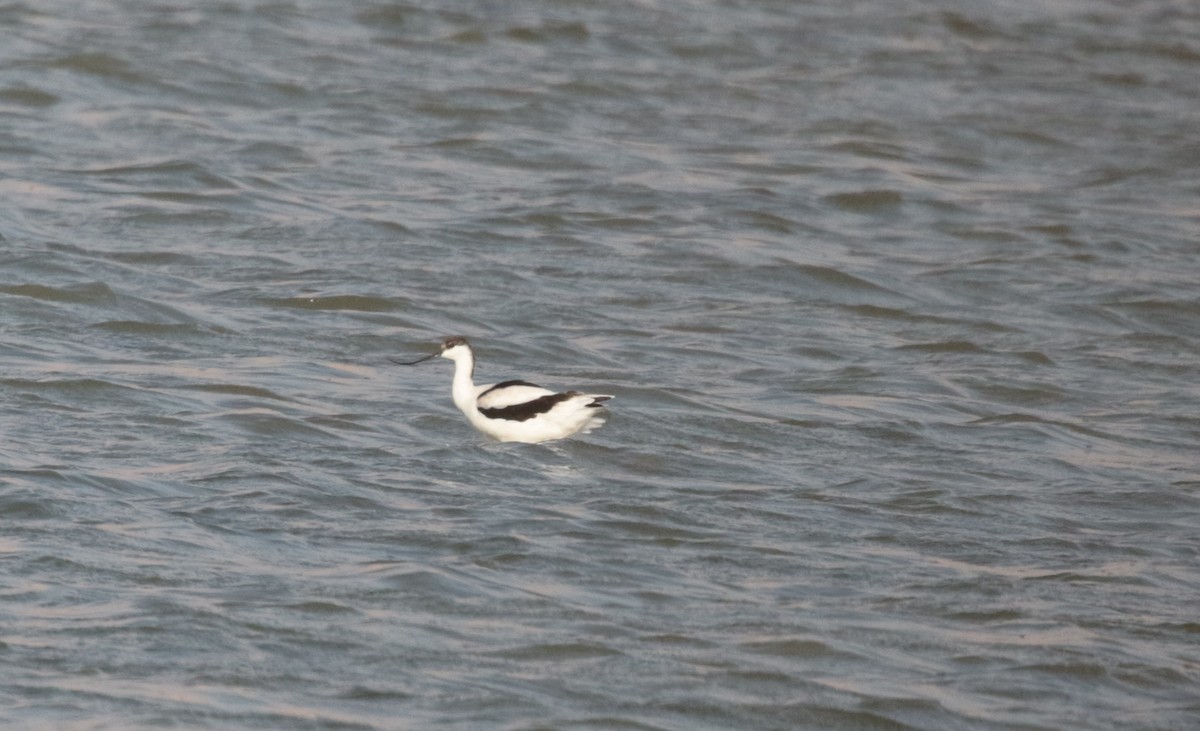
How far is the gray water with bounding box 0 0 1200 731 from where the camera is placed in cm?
691

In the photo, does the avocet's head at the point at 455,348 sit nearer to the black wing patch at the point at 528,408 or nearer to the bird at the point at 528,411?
the bird at the point at 528,411

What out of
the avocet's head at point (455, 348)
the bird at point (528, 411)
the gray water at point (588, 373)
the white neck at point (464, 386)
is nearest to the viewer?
the gray water at point (588, 373)

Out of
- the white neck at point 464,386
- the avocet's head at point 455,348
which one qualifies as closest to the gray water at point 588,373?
the white neck at point 464,386

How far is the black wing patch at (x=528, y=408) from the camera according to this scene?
9.77 metres

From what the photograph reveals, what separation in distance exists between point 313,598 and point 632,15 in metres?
16.1

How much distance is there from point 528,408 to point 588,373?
151 cm

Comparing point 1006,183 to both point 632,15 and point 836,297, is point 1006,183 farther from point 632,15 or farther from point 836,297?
point 632,15

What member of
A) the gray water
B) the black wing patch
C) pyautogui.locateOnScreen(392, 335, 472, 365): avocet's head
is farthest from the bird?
pyautogui.locateOnScreen(392, 335, 472, 365): avocet's head

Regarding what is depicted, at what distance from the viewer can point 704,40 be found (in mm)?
21438

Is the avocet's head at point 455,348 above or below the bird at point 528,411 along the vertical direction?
above

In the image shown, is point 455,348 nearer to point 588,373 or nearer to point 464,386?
point 464,386

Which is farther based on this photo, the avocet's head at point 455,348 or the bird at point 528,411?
the avocet's head at point 455,348

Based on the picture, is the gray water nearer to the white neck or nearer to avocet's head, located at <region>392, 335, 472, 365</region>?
the white neck

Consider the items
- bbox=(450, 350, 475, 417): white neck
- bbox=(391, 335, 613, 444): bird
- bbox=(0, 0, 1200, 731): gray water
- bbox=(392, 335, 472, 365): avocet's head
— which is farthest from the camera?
bbox=(392, 335, 472, 365): avocet's head
